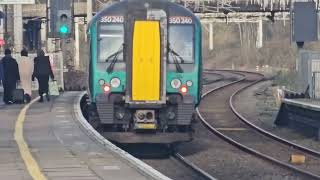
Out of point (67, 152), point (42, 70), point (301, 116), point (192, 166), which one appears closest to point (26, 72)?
point (42, 70)

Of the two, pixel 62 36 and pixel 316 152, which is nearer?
pixel 316 152

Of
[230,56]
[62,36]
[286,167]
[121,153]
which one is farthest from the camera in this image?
[230,56]

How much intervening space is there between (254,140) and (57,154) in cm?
997

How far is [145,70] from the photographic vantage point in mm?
17203

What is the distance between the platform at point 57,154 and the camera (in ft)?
37.3

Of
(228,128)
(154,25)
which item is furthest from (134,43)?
(228,128)

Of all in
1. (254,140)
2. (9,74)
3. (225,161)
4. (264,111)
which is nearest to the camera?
(225,161)

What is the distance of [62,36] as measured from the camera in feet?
107

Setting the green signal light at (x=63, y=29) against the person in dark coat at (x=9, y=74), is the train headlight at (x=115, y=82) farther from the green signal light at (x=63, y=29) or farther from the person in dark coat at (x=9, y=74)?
the green signal light at (x=63, y=29)

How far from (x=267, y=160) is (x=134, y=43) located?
3.54 metres

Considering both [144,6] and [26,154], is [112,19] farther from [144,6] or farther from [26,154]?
[26,154]

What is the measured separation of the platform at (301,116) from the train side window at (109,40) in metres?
6.11

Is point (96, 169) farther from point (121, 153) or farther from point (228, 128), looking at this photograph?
point (228, 128)

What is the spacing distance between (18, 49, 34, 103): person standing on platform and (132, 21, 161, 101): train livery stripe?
6.65 m
